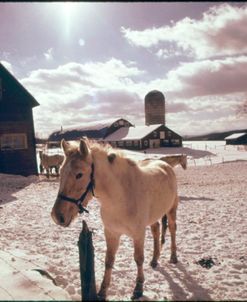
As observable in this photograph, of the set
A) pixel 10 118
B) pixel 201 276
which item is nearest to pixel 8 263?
pixel 201 276

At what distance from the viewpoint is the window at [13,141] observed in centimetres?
2023

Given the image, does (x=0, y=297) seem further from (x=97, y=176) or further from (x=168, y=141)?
(x=168, y=141)

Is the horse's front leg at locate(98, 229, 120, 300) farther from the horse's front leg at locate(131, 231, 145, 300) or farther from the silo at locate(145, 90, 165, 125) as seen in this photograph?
the silo at locate(145, 90, 165, 125)

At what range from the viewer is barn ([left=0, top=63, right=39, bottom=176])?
20.1 meters

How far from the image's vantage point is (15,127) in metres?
20.6

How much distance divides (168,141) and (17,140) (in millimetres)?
32787

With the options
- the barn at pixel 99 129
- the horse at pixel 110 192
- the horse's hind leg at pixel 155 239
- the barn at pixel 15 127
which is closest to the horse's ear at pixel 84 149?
the horse at pixel 110 192

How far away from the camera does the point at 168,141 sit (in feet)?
162

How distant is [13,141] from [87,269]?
1887 cm

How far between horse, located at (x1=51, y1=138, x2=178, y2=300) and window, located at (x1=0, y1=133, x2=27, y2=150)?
58.6 feet

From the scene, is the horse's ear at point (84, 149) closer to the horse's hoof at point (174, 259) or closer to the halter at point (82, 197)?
Result: the halter at point (82, 197)

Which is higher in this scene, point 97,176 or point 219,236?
point 97,176

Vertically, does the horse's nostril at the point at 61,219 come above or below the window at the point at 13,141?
below

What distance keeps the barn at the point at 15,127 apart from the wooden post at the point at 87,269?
60.5 ft
